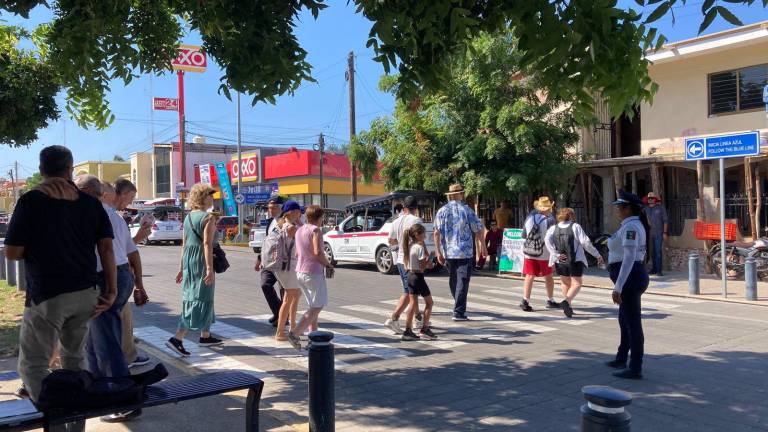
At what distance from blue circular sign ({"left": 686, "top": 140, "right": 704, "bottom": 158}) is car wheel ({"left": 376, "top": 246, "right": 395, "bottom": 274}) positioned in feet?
23.8

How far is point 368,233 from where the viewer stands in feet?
54.5

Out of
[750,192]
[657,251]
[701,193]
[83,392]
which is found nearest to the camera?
[83,392]

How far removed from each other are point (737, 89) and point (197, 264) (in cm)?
1429

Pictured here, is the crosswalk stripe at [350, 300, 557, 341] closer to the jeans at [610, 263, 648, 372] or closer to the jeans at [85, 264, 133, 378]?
the jeans at [610, 263, 648, 372]

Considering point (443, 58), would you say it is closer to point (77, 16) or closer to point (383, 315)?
point (77, 16)

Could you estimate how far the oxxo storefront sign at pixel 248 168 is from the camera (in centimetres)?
3956

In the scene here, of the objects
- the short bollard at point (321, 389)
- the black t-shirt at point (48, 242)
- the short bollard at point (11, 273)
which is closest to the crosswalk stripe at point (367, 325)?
the short bollard at point (321, 389)

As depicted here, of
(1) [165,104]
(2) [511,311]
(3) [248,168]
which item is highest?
(1) [165,104]

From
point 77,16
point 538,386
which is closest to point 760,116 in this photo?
point 538,386

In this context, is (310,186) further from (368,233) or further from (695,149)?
(695,149)

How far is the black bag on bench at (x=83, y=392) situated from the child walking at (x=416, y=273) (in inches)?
173

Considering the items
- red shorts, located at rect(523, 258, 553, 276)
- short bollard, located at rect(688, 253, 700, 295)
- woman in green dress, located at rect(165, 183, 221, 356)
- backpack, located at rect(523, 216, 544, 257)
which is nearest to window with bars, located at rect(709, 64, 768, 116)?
short bollard, located at rect(688, 253, 700, 295)

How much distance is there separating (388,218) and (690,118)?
8.42 meters

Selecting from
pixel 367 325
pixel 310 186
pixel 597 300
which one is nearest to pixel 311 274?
pixel 367 325
